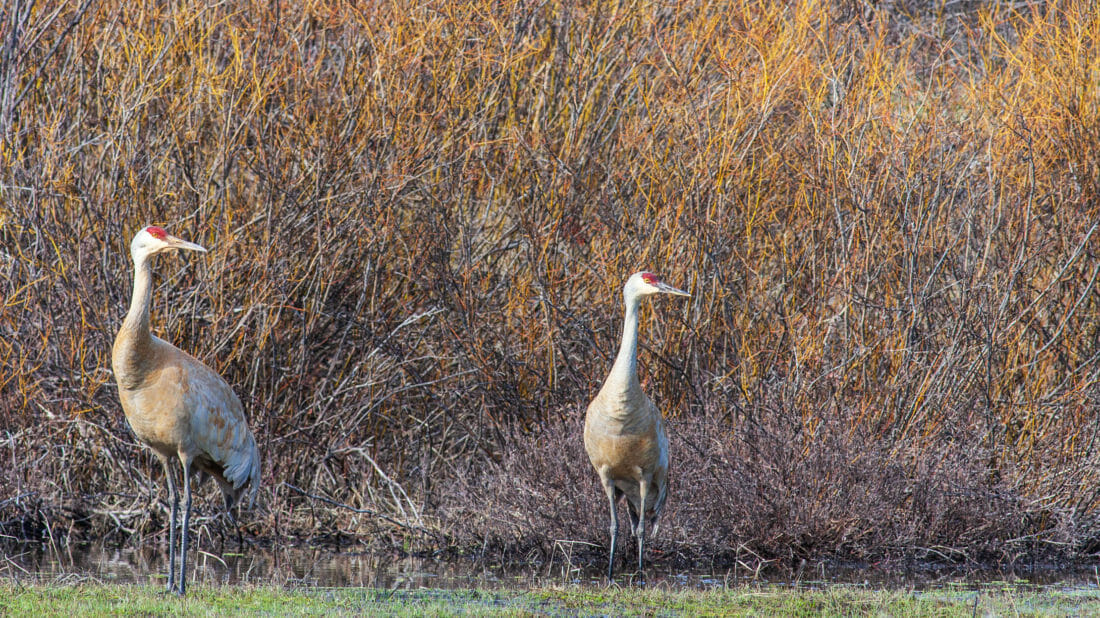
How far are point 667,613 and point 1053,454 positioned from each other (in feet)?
12.8

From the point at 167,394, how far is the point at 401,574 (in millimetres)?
2152

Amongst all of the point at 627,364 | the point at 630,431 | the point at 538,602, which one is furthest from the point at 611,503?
the point at 538,602

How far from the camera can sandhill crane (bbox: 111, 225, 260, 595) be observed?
22.4 ft

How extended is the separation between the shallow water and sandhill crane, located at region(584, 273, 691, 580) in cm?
59

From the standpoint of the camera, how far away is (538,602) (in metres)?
6.81

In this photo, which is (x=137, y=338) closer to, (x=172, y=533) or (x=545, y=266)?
(x=172, y=533)

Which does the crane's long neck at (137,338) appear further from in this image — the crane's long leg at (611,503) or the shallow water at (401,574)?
the crane's long leg at (611,503)

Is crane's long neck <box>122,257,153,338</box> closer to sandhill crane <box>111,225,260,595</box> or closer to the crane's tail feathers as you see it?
sandhill crane <box>111,225,260,595</box>

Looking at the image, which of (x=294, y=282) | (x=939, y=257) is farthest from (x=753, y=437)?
(x=294, y=282)

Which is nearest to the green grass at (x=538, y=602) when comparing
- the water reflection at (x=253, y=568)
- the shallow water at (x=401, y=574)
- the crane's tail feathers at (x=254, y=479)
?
the shallow water at (x=401, y=574)

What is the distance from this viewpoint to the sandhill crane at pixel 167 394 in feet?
22.4

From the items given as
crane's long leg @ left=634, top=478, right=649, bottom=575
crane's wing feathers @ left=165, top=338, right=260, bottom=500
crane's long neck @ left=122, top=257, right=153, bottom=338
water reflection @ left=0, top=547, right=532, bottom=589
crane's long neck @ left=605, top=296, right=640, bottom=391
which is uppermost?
crane's long neck @ left=122, top=257, right=153, bottom=338

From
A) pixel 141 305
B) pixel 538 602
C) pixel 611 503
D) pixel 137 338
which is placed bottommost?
pixel 538 602

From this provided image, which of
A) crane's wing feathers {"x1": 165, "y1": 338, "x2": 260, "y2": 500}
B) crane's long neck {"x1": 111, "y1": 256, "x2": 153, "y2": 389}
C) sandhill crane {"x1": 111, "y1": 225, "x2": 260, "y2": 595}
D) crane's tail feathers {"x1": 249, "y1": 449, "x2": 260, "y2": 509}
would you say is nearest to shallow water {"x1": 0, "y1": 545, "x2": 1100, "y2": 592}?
crane's tail feathers {"x1": 249, "y1": 449, "x2": 260, "y2": 509}
